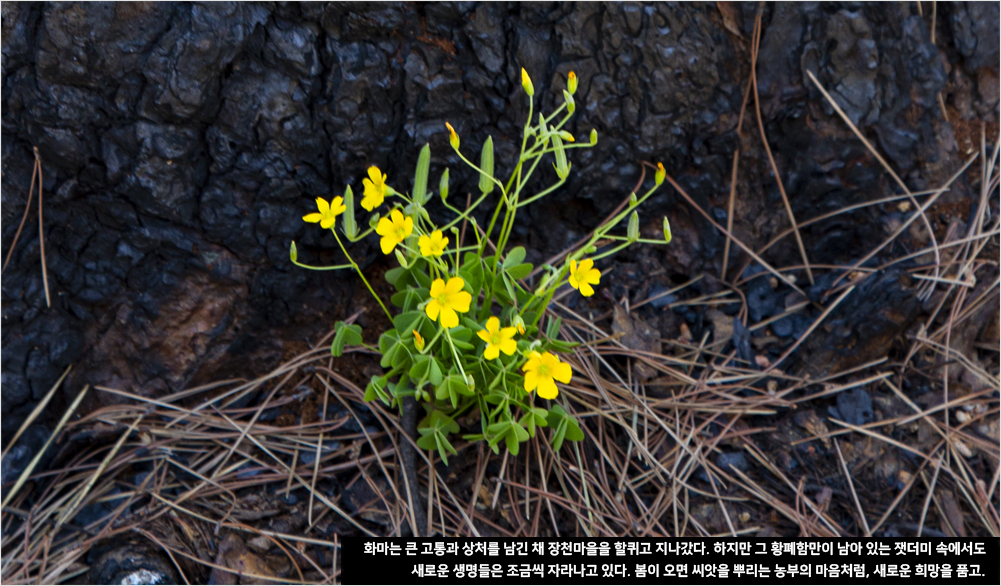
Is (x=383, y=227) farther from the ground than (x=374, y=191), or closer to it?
closer to it

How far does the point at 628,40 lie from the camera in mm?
2184

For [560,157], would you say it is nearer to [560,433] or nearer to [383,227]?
[383,227]

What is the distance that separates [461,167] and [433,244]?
658 millimetres

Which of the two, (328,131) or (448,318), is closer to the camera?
(448,318)

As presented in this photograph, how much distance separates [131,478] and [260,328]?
602 mm

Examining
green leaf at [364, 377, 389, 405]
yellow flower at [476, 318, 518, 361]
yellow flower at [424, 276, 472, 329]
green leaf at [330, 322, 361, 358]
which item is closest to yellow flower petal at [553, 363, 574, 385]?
yellow flower at [476, 318, 518, 361]

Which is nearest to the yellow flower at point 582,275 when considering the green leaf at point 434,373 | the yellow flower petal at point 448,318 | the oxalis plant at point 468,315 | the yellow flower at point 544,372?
the oxalis plant at point 468,315

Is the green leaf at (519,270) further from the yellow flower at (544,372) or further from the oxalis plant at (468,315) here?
the yellow flower at (544,372)

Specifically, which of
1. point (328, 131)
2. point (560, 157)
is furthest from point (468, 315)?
point (328, 131)

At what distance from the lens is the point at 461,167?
7.16 ft

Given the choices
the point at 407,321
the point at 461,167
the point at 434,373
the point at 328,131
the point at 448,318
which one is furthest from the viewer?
the point at 461,167

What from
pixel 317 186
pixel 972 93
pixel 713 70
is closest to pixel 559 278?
pixel 317 186

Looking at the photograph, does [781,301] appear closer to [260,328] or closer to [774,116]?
[774,116]

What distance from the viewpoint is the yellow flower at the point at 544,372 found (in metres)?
1.57
